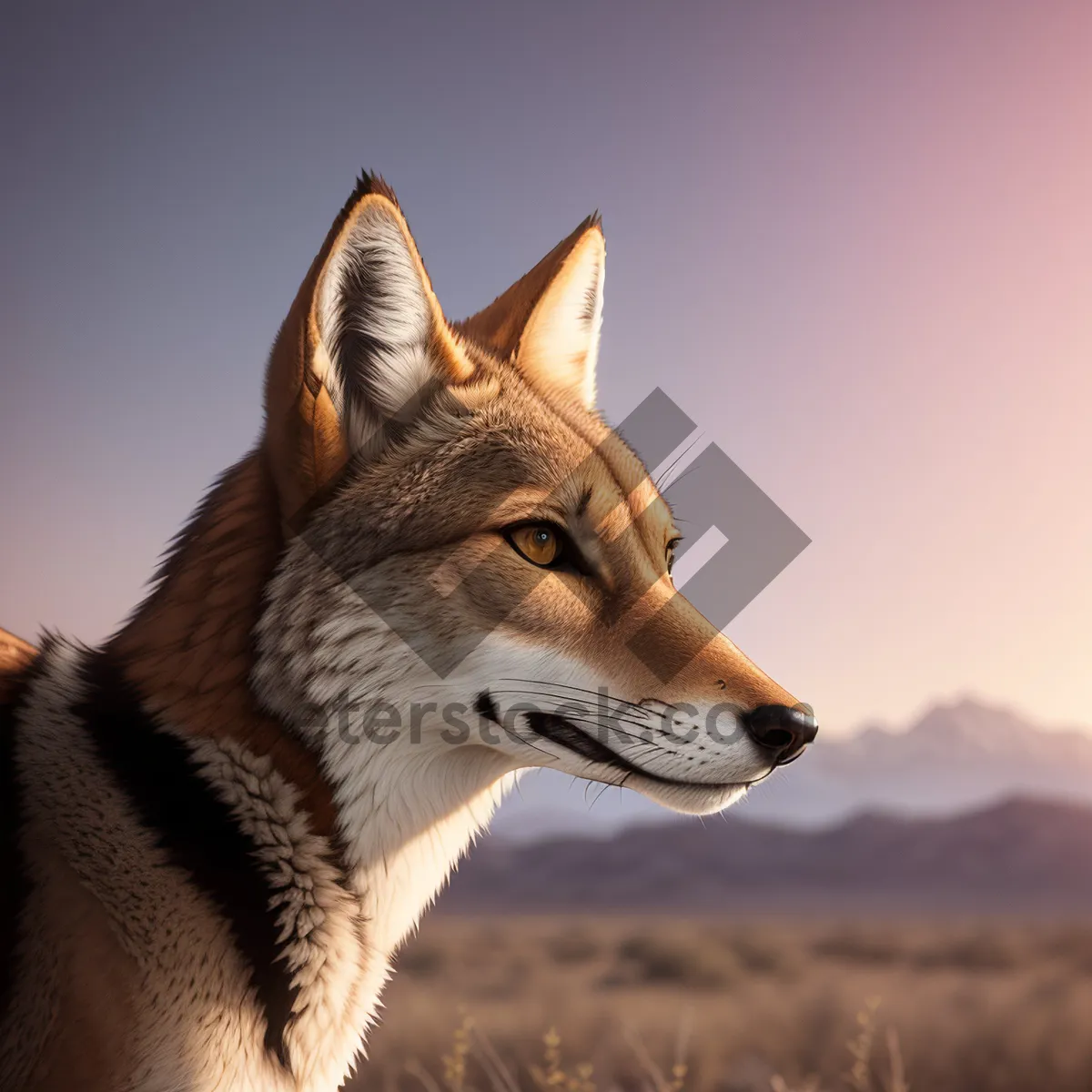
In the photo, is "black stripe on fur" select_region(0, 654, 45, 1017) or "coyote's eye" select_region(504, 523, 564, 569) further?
"coyote's eye" select_region(504, 523, 564, 569)

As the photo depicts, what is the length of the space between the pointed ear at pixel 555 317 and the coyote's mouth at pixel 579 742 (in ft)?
5.32

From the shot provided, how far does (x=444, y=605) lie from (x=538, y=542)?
435 mm

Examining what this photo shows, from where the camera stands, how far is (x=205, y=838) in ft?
9.29

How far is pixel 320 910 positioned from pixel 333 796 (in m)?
0.34

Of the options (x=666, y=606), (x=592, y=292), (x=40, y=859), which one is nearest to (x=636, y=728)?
(x=666, y=606)

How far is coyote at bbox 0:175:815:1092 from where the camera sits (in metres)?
2.62

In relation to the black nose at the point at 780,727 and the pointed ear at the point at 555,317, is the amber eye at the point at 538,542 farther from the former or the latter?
the pointed ear at the point at 555,317

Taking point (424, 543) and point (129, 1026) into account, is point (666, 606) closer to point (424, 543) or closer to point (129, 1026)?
point (424, 543)

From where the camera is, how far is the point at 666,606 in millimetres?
3410

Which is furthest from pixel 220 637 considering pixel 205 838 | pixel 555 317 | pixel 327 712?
pixel 555 317

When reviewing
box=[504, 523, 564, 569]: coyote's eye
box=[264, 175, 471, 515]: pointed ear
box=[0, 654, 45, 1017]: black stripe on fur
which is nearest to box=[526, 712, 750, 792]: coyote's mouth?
box=[504, 523, 564, 569]: coyote's eye

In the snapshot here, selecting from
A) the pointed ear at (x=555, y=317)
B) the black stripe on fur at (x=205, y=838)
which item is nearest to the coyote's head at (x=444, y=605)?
the black stripe on fur at (x=205, y=838)

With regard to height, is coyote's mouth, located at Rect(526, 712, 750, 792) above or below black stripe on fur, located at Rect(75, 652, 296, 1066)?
below

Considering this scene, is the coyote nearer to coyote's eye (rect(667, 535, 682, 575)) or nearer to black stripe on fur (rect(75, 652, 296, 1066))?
black stripe on fur (rect(75, 652, 296, 1066))
